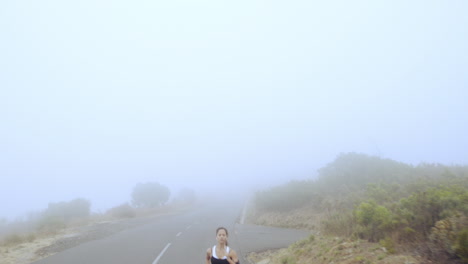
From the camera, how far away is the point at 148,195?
58.1 metres

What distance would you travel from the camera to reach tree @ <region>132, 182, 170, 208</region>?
190 ft

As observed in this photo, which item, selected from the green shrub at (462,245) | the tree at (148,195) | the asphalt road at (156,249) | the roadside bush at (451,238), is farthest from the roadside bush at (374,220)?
the tree at (148,195)

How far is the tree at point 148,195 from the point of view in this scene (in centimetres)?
5800

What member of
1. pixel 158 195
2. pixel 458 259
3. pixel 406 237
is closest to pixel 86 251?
pixel 406 237

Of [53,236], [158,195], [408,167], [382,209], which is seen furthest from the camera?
[158,195]

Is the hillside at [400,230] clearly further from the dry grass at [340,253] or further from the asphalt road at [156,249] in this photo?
the asphalt road at [156,249]

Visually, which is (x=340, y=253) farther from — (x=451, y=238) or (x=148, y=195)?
(x=148, y=195)

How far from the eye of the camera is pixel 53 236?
17.5m

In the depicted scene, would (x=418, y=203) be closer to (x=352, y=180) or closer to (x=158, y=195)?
(x=352, y=180)

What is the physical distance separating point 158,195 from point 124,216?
79.3ft

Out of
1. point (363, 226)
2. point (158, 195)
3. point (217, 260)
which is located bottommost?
point (158, 195)

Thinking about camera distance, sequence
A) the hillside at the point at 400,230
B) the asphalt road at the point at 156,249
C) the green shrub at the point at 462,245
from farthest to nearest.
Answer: the asphalt road at the point at 156,249 < the hillside at the point at 400,230 < the green shrub at the point at 462,245

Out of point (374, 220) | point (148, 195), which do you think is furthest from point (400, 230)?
point (148, 195)

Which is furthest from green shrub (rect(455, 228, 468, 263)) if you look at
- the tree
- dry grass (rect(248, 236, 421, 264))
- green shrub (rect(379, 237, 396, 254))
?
the tree
